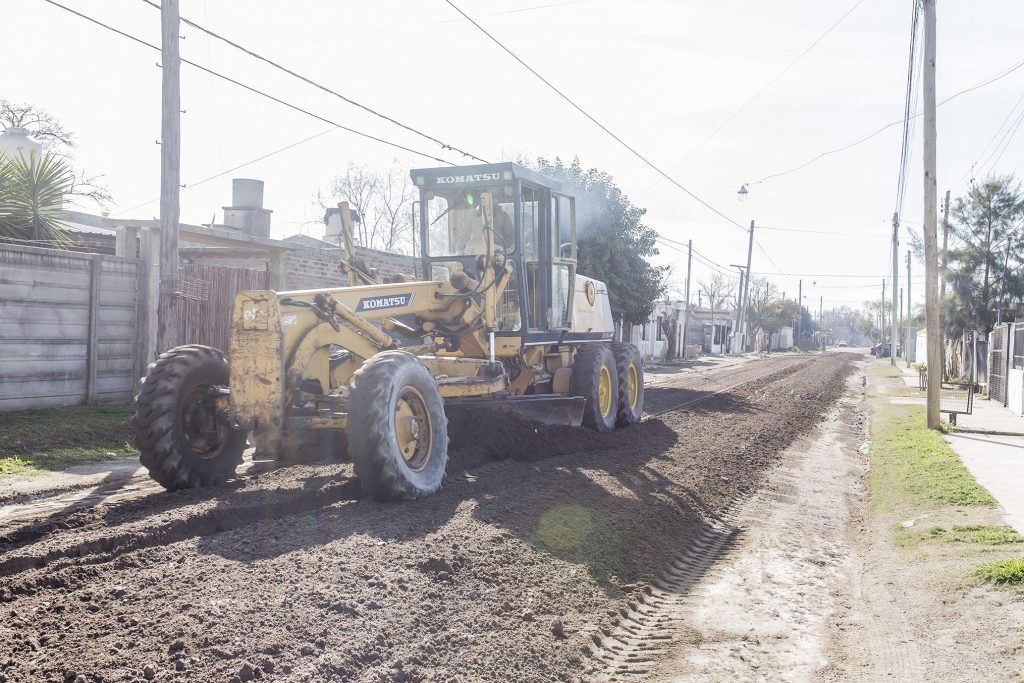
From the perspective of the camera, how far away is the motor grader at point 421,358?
23.3 ft

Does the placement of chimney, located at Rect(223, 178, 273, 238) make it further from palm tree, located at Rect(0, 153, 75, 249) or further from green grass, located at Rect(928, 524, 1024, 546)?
green grass, located at Rect(928, 524, 1024, 546)

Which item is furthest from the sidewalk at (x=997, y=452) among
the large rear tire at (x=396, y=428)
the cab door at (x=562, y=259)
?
the cab door at (x=562, y=259)

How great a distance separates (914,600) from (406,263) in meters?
15.8

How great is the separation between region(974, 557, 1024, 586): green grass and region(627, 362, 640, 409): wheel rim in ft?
26.4

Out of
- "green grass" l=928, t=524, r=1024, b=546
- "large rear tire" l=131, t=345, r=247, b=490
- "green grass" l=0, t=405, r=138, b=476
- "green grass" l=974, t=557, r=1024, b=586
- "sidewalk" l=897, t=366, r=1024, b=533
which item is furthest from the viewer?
"green grass" l=0, t=405, r=138, b=476

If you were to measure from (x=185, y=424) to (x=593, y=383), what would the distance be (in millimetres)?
6154

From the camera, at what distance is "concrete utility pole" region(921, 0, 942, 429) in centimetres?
1495

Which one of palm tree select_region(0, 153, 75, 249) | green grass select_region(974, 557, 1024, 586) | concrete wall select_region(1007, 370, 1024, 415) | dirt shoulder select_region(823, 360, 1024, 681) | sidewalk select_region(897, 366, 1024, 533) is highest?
palm tree select_region(0, 153, 75, 249)

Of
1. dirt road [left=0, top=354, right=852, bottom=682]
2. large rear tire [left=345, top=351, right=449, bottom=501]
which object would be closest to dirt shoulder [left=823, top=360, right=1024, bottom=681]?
dirt road [left=0, top=354, right=852, bottom=682]

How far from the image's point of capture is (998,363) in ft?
69.6

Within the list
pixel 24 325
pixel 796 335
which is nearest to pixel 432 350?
pixel 24 325

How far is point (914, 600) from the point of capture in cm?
586

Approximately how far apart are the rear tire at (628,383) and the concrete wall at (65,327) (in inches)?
285

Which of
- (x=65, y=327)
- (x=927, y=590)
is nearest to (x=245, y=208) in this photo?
(x=65, y=327)
